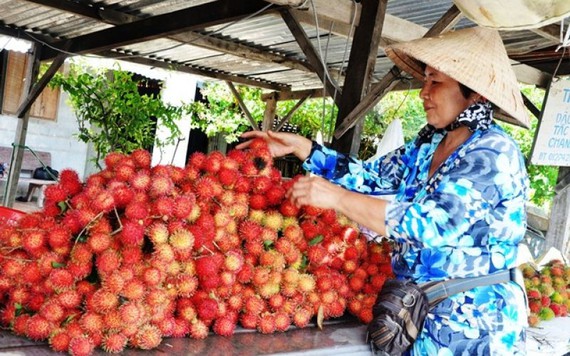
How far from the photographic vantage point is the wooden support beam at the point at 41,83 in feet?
19.5

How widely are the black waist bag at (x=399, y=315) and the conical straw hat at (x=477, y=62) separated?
25.0 inches

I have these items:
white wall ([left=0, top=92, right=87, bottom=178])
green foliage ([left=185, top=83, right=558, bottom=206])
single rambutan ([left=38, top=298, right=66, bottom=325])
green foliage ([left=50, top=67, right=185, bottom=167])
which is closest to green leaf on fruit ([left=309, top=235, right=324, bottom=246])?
single rambutan ([left=38, top=298, right=66, bottom=325])

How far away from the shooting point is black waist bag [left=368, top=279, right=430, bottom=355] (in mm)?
1730

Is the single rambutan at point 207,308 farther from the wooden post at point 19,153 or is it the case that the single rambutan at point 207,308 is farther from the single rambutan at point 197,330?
the wooden post at point 19,153

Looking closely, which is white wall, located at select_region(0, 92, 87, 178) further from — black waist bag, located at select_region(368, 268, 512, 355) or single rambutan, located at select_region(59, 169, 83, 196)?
black waist bag, located at select_region(368, 268, 512, 355)

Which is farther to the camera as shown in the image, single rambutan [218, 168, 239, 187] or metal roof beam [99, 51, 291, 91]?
metal roof beam [99, 51, 291, 91]

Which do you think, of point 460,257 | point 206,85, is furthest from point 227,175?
point 206,85

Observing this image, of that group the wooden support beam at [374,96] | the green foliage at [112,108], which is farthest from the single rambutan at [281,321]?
the green foliage at [112,108]

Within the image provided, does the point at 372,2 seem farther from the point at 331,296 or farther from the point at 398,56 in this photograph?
the point at 331,296

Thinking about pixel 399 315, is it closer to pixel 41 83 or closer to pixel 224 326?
pixel 224 326

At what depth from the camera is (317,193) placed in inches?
68.6

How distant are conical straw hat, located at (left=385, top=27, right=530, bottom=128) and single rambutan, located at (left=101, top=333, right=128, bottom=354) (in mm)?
1198

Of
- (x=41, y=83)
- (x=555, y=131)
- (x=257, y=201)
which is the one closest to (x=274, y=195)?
(x=257, y=201)

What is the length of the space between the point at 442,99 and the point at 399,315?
70cm
